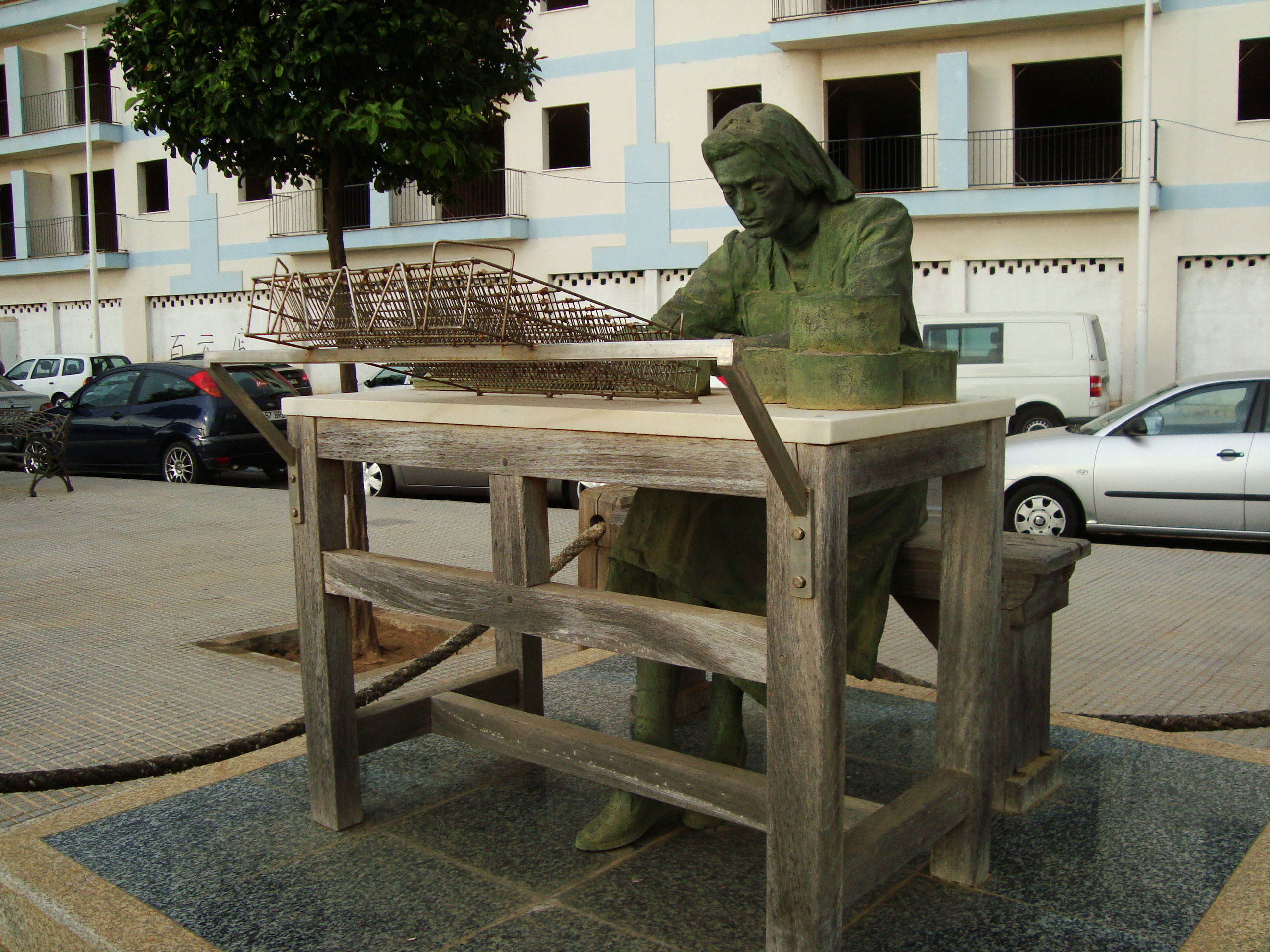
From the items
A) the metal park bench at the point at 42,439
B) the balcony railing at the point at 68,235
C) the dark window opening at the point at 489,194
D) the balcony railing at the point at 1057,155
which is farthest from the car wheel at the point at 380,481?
the balcony railing at the point at 68,235

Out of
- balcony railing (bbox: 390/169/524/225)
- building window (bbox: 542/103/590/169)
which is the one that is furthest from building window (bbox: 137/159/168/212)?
building window (bbox: 542/103/590/169)

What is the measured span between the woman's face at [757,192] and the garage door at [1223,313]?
54.4 ft

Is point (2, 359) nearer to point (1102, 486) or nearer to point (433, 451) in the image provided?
point (1102, 486)

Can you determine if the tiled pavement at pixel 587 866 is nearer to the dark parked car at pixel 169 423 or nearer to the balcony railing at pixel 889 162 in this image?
the dark parked car at pixel 169 423

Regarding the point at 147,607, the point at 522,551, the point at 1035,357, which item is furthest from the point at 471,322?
the point at 1035,357

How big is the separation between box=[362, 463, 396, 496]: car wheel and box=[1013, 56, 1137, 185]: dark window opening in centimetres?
1135

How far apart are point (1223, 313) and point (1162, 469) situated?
426 inches

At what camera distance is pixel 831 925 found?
2.37m

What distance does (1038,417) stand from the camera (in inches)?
554

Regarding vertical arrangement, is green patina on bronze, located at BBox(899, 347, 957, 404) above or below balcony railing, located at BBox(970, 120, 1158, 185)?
below

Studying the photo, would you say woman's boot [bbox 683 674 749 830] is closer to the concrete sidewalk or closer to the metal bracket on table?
the metal bracket on table

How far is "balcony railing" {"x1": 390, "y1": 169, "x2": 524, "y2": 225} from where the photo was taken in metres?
22.0

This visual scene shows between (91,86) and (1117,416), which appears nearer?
(1117,416)

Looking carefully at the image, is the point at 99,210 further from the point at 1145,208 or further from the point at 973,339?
the point at 1145,208
